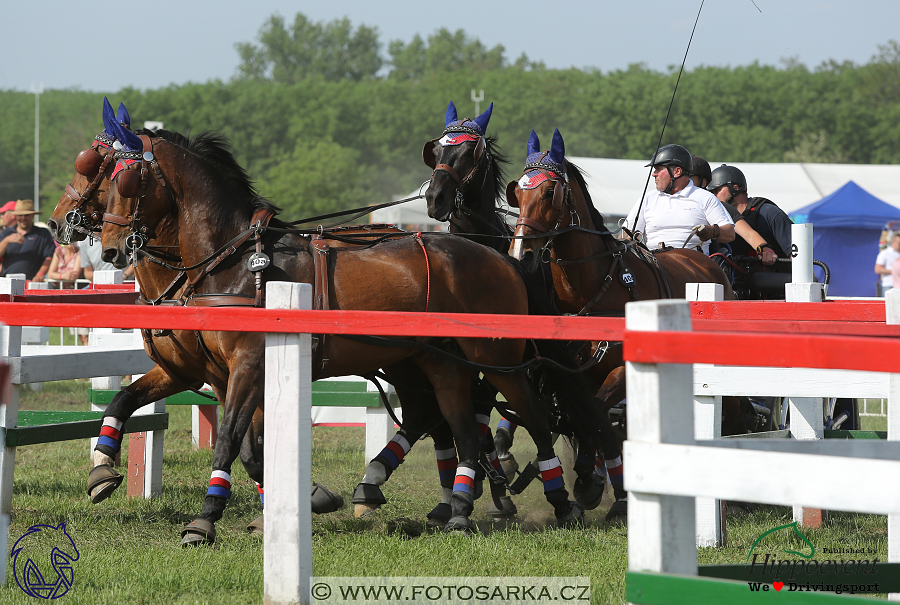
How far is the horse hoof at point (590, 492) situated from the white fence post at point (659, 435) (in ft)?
11.8

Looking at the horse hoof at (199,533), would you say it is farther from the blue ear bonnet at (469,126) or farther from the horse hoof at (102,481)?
the blue ear bonnet at (469,126)

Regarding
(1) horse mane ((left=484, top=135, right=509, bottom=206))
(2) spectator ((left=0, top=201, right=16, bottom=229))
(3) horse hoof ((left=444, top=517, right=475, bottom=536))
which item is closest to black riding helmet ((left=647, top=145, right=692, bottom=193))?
(1) horse mane ((left=484, top=135, right=509, bottom=206))

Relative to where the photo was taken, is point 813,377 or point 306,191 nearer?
point 813,377

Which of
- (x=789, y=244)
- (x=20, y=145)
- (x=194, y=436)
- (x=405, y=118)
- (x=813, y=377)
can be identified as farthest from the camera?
(x=405, y=118)

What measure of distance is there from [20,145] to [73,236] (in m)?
83.6

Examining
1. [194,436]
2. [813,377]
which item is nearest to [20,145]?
[194,436]

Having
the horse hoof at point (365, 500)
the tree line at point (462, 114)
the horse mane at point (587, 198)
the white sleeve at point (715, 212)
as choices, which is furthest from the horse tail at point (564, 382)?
the tree line at point (462, 114)

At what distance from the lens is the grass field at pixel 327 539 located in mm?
3867

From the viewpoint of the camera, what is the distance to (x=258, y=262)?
4.89 m

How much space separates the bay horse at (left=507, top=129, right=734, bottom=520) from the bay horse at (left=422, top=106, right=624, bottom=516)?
4.7 inches

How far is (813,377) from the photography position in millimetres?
5047

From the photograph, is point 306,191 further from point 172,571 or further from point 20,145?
point 172,571

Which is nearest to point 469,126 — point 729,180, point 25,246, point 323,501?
point 323,501

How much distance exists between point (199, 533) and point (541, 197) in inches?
116
